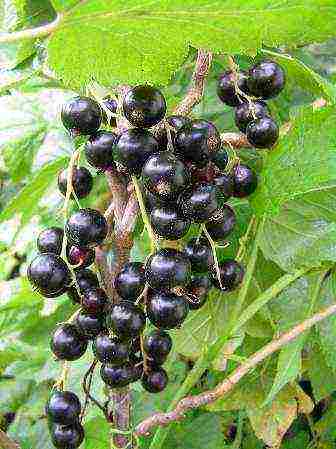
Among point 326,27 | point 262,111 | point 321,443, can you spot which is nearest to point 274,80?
point 262,111

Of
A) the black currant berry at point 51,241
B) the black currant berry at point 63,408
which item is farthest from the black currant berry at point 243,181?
the black currant berry at point 63,408

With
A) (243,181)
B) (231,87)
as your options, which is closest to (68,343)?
(243,181)

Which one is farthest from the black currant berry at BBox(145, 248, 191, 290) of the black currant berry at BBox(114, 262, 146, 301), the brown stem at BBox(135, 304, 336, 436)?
the brown stem at BBox(135, 304, 336, 436)

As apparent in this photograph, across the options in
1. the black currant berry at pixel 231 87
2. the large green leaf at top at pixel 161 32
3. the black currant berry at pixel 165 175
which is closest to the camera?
the large green leaf at top at pixel 161 32

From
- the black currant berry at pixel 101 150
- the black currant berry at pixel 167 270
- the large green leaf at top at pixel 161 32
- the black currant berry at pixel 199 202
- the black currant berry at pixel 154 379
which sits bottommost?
the black currant berry at pixel 154 379

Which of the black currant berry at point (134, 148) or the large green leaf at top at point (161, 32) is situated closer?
the large green leaf at top at point (161, 32)

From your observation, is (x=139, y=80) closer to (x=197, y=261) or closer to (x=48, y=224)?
(x=197, y=261)

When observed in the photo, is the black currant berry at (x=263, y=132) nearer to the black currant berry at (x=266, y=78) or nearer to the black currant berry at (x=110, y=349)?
the black currant berry at (x=266, y=78)
